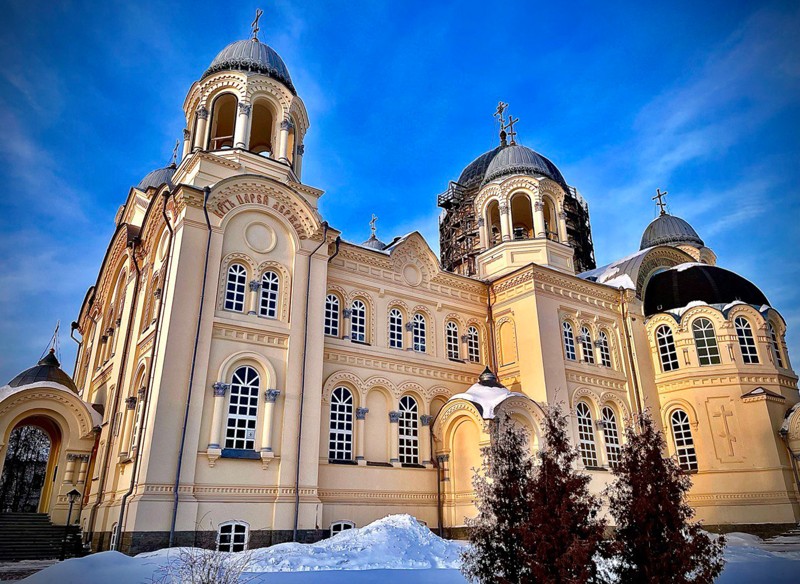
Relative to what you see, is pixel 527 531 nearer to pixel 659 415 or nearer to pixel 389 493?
pixel 389 493

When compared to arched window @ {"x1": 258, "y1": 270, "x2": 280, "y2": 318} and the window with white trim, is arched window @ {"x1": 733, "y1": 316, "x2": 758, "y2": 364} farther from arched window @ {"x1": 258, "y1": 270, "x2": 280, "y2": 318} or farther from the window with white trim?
the window with white trim

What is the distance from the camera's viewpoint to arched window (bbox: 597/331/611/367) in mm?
23148

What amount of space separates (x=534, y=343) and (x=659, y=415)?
22.4ft

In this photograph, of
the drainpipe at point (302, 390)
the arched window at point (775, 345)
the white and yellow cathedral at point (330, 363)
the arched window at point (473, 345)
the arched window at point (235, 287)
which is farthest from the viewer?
the arched window at point (775, 345)

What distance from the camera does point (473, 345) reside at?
22.3m

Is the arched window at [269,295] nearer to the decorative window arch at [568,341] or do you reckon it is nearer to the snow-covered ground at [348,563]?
the snow-covered ground at [348,563]

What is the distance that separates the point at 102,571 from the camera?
9195mm

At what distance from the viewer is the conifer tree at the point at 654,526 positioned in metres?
8.20

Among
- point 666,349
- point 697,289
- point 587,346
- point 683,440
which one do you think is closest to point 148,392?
point 587,346

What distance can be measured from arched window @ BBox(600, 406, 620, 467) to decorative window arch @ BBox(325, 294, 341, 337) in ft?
34.1

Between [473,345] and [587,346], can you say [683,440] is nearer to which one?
[587,346]

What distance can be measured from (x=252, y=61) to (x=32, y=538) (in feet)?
53.3

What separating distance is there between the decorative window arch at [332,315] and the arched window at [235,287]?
119 inches

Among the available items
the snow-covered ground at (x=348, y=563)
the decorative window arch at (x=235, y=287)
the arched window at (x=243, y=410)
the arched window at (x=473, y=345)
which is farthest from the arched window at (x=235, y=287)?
the arched window at (x=473, y=345)
